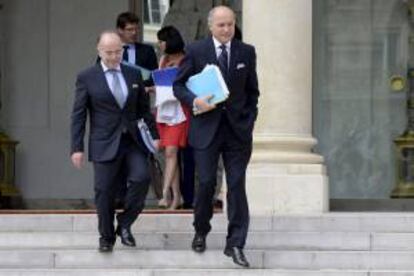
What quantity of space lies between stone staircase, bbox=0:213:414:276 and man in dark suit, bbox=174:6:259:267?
0.42 meters

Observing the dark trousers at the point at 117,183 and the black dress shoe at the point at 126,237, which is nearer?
the dark trousers at the point at 117,183

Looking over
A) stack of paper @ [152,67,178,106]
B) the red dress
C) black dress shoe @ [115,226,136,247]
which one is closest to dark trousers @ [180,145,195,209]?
the red dress

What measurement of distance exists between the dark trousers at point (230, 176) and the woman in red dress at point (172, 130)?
2.22 m

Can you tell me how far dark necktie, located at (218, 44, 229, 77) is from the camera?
13.2m

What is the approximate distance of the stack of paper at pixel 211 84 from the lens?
1294 cm

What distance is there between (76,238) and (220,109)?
1.92 m

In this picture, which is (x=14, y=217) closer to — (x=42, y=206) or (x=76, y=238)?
(x=76, y=238)

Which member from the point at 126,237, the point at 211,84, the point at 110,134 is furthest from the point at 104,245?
the point at 211,84

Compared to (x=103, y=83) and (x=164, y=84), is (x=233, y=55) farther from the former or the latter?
(x=164, y=84)

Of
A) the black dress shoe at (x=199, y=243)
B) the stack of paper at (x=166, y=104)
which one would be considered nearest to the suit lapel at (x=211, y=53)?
the black dress shoe at (x=199, y=243)

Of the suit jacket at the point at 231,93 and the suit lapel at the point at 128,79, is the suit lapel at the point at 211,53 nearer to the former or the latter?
the suit jacket at the point at 231,93

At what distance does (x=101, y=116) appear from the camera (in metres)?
13.4

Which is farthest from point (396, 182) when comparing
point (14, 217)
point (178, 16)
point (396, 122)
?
point (14, 217)

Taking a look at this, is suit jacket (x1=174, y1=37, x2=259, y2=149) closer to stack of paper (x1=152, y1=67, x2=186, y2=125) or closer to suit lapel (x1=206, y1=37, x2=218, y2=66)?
suit lapel (x1=206, y1=37, x2=218, y2=66)
